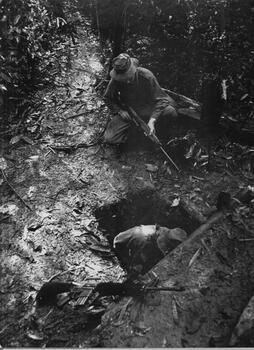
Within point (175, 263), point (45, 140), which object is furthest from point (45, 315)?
point (45, 140)

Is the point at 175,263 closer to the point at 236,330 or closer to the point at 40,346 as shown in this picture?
the point at 236,330

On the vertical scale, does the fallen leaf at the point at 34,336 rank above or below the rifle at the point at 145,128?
below

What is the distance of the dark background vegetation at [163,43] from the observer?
4.86 m

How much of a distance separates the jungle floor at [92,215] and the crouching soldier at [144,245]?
Result: 146 mm

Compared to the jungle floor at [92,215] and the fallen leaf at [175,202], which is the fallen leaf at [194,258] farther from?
the fallen leaf at [175,202]

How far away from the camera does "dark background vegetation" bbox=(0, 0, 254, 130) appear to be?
486 cm

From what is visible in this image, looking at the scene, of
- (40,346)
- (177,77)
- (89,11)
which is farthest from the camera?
(89,11)

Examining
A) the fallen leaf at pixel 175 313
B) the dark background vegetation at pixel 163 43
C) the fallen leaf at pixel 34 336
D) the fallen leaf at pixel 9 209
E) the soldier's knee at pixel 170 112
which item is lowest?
the fallen leaf at pixel 34 336

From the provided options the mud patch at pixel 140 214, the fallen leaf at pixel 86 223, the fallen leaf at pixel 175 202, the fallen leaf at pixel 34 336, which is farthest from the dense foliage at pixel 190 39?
the fallen leaf at pixel 34 336

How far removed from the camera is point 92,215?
12.6ft

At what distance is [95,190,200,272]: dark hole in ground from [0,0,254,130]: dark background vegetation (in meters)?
1.62

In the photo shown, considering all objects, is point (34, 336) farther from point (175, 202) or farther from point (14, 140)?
point (14, 140)

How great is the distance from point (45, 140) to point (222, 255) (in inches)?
117

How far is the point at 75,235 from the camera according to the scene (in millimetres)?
3625
